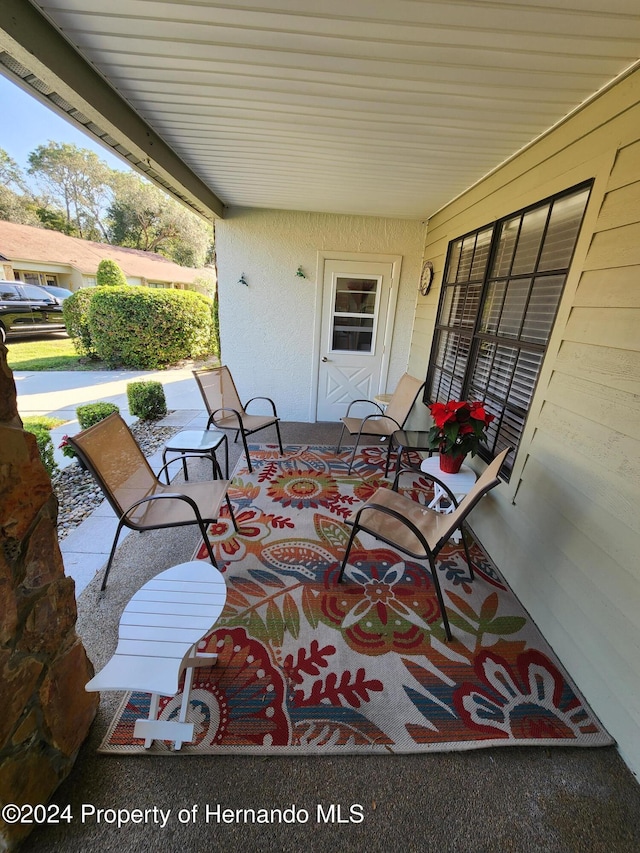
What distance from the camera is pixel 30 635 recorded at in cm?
102

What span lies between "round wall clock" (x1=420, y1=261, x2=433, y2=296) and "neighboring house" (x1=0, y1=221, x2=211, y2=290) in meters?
13.0

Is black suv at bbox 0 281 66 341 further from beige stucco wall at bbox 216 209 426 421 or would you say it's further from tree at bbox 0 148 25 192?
tree at bbox 0 148 25 192

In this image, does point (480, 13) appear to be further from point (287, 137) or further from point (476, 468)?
point (476, 468)

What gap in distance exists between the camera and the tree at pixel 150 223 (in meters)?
17.0

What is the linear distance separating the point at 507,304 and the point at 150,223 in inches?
834

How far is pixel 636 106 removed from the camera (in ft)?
4.75

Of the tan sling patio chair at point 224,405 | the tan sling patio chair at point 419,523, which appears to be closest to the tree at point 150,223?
the tan sling patio chair at point 224,405

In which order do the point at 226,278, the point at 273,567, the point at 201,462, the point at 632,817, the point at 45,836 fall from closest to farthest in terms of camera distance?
1. the point at 45,836
2. the point at 632,817
3. the point at 273,567
4. the point at 201,462
5. the point at 226,278

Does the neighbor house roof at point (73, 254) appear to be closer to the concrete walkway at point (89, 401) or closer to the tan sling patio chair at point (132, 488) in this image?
the concrete walkway at point (89, 401)

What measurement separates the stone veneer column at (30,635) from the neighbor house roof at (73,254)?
1494cm

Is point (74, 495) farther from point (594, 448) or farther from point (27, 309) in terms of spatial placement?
point (27, 309)

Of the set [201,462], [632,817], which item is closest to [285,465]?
[201,462]

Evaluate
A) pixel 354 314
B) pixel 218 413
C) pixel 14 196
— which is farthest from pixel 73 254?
A: pixel 218 413

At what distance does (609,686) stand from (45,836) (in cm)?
213
